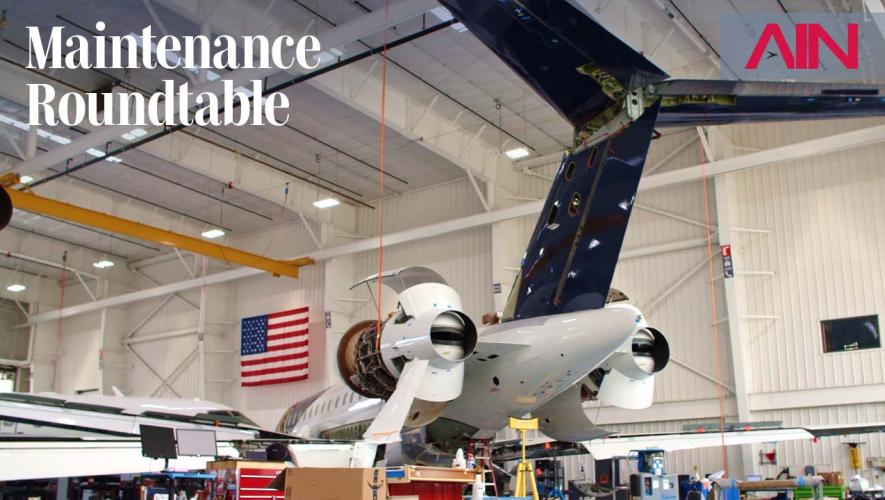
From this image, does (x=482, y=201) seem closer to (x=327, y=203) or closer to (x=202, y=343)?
(x=327, y=203)

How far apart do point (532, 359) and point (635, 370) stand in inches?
57.4

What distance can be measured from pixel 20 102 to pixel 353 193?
10229mm

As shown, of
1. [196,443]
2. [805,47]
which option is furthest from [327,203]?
[196,443]

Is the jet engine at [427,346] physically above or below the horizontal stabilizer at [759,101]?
below

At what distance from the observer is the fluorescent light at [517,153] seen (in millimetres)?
22156

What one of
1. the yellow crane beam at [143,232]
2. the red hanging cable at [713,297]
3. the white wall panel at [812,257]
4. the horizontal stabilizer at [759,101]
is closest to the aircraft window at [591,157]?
the horizontal stabilizer at [759,101]

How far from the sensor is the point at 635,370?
977 cm

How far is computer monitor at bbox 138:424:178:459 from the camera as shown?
7719mm

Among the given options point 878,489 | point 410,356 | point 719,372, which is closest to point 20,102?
point 410,356

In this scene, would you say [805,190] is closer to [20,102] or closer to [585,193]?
[585,193]

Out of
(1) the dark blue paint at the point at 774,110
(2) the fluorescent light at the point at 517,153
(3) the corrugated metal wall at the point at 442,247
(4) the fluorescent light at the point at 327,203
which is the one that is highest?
(2) the fluorescent light at the point at 517,153

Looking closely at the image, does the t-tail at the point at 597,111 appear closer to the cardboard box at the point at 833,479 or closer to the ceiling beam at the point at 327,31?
the ceiling beam at the point at 327,31

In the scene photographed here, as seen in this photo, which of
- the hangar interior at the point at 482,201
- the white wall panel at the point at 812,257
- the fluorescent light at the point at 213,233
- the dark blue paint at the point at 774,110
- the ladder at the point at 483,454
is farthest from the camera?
the fluorescent light at the point at 213,233

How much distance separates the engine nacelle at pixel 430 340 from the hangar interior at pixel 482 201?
6282 mm
